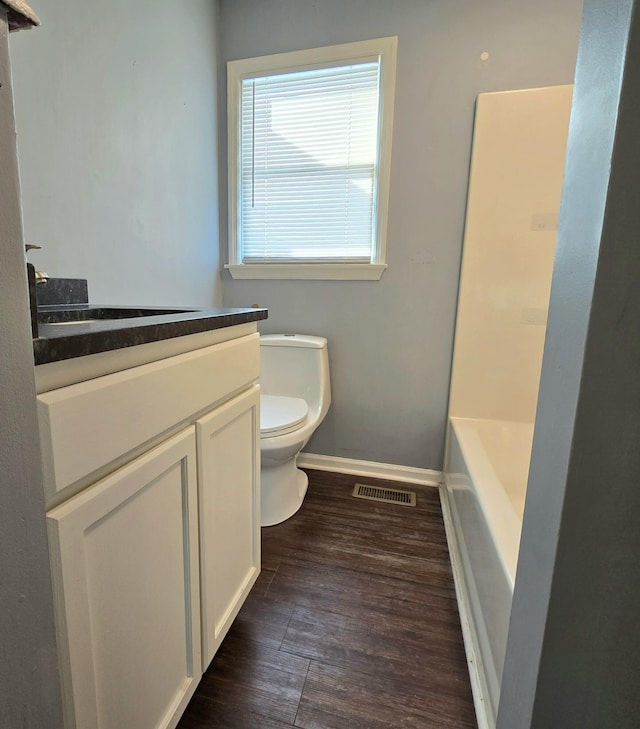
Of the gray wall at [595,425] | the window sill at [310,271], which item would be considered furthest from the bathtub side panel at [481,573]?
the window sill at [310,271]

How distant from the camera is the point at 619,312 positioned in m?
0.41

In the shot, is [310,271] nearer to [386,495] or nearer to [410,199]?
[410,199]

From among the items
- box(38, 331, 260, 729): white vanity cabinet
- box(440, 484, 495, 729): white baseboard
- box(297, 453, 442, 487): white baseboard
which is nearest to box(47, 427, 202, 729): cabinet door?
box(38, 331, 260, 729): white vanity cabinet

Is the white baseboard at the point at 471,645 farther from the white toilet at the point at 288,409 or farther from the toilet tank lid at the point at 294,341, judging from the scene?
the toilet tank lid at the point at 294,341

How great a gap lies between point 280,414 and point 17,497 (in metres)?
1.30

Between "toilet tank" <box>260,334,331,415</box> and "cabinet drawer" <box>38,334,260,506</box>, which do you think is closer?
"cabinet drawer" <box>38,334,260,506</box>

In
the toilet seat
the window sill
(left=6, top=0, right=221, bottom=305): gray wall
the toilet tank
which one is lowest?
the toilet seat

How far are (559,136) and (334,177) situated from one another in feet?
3.25

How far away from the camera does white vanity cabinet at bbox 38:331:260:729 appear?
53cm

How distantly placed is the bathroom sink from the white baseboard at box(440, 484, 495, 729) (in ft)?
4.00

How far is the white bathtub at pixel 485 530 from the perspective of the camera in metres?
0.92

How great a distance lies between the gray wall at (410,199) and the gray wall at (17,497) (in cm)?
172

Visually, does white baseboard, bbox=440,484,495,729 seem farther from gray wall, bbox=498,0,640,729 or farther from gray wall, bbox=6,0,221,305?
gray wall, bbox=6,0,221,305

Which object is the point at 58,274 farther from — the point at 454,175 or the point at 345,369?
the point at 454,175
